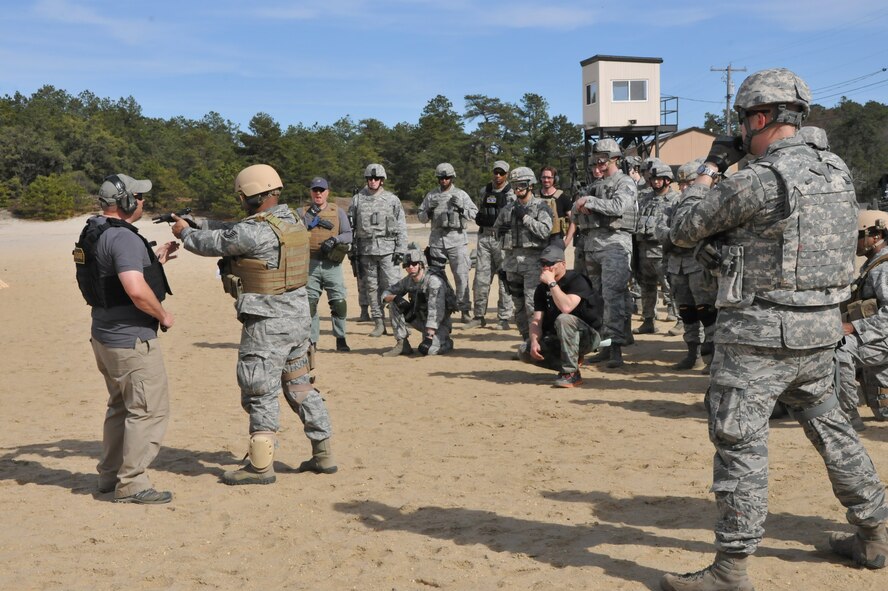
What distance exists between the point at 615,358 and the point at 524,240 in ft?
5.61

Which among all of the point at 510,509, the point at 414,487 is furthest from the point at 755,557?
the point at 414,487

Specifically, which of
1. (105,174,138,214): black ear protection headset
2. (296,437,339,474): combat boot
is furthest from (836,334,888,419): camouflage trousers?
(105,174,138,214): black ear protection headset

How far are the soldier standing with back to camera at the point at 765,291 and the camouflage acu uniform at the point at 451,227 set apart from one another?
29.0 feet

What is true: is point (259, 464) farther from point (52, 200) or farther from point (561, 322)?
point (52, 200)

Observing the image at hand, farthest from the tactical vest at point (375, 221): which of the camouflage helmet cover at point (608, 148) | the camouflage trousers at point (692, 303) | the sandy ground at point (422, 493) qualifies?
the camouflage trousers at point (692, 303)

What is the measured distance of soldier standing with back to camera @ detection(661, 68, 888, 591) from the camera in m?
3.91

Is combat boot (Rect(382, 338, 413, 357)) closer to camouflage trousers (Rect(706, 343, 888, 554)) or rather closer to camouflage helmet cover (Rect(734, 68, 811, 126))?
camouflage trousers (Rect(706, 343, 888, 554))

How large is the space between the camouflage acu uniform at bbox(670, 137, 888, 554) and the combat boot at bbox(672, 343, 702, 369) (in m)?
5.70

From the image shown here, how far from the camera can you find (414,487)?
6012mm

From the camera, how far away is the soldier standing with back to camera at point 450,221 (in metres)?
12.9

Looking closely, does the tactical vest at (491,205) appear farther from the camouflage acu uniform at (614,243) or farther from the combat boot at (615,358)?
the combat boot at (615,358)

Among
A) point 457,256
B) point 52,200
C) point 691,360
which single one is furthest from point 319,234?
point 52,200

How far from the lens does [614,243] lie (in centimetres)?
1010

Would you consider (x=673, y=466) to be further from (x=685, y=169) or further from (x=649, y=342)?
(x=649, y=342)
